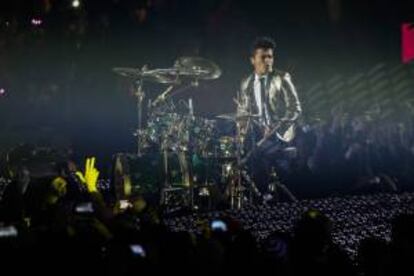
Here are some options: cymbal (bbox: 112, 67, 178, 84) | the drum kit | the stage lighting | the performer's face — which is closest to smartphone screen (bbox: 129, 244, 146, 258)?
the drum kit

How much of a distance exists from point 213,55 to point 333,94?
278 cm

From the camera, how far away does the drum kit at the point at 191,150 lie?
8711mm

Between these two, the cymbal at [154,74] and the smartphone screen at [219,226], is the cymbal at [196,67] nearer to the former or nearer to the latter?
the cymbal at [154,74]

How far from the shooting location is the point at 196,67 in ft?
29.3

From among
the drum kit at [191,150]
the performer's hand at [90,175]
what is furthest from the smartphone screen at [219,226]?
the performer's hand at [90,175]

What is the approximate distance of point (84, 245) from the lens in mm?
Answer: 3674

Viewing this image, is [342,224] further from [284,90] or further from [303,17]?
[303,17]

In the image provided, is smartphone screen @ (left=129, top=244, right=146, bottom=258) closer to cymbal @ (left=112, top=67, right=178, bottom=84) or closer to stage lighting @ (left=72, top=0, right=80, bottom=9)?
cymbal @ (left=112, top=67, right=178, bottom=84)

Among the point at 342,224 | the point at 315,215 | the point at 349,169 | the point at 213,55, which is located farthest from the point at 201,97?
the point at 315,215

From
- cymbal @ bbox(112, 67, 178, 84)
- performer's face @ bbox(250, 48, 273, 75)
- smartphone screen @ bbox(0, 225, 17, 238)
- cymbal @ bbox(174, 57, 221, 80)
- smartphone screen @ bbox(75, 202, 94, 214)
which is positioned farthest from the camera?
performer's face @ bbox(250, 48, 273, 75)

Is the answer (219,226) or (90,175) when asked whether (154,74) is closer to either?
(90,175)

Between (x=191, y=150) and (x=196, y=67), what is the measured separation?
1.21m

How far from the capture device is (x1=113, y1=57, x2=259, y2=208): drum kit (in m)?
8.71

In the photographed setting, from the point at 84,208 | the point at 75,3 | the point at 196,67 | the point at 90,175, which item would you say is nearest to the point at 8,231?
the point at 84,208
